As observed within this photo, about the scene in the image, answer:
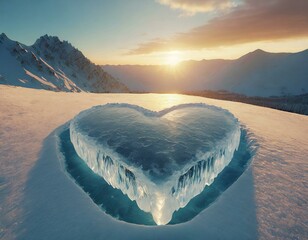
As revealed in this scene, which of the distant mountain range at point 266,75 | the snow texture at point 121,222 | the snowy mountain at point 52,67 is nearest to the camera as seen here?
the snow texture at point 121,222

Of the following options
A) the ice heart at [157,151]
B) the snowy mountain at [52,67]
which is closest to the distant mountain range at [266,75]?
the snowy mountain at [52,67]

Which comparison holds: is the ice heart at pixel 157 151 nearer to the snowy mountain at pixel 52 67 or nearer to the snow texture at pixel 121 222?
the snow texture at pixel 121 222

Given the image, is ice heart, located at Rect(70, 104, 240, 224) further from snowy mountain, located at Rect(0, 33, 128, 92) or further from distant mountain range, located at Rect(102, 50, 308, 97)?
distant mountain range, located at Rect(102, 50, 308, 97)

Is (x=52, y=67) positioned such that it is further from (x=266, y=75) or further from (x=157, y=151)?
(x=266, y=75)

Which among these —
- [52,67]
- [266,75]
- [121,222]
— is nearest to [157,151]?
[121,222]

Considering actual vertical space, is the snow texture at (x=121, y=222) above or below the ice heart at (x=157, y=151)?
below

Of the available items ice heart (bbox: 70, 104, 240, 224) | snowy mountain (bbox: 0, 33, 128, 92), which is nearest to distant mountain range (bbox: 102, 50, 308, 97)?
snowy mountain (bbox: 0, 33, 128, 92)

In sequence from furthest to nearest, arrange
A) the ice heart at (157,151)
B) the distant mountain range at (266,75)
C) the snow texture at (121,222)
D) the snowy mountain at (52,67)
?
the distant mountain range at (266,75)
the snowy mountain at (52,67)
the ice heart at (157,151)
the snow texture at (121,222)

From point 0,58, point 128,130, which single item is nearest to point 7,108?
point 128,130

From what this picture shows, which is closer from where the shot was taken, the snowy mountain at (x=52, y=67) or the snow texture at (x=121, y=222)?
the snow texture at (x=121, y=222)
